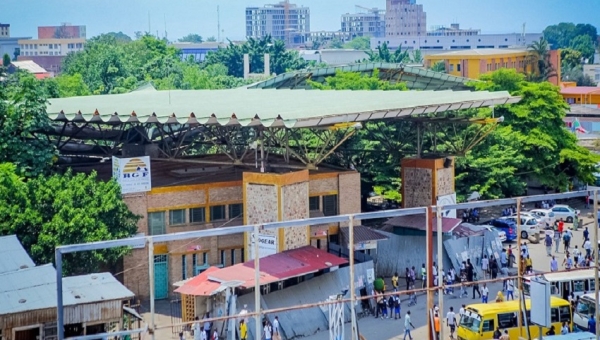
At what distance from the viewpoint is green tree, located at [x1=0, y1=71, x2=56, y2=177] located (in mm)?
31172

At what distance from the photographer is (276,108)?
3153 centimetres

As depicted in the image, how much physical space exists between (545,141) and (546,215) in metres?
6.07

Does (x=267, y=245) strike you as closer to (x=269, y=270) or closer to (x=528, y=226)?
(x=269, y=270)

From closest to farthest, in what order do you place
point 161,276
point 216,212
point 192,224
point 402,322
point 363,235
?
1. point 402,322
2. point 161,276
3. point 192,224
4. point 216,212
5. point 363,235

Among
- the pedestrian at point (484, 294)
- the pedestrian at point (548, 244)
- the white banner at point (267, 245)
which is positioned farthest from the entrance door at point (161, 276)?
the pedestrian at point (548, 244)

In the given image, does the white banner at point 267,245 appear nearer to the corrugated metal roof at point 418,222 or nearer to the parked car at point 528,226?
the corrugated metal roof at point 418,222

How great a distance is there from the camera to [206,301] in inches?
1072

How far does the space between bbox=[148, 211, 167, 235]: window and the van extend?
10.0m

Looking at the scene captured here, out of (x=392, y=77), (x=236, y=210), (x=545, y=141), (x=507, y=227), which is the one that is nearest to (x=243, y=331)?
(x=236, y=210)

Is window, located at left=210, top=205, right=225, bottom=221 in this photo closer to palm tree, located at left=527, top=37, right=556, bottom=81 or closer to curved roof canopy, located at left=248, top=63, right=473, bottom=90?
curved roof canopy, located at left=248, top=63, right=473, bottom=90

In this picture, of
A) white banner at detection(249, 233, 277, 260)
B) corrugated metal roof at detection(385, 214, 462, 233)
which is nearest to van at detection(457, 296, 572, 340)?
white banner at detection(249, 233, 277, 260)

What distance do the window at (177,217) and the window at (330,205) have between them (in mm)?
4788

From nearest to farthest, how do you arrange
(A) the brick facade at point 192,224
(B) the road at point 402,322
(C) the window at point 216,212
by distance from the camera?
(B) the road at point 402,322
(A) the brick facade at point 192,224
(C) the window at point 216,212

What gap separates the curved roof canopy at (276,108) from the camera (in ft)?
96.5
